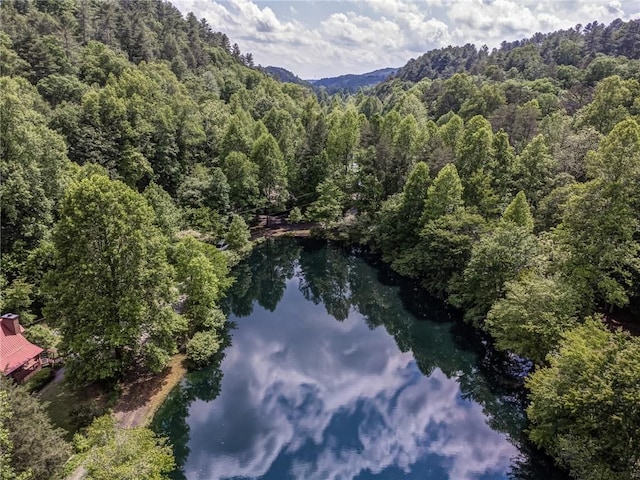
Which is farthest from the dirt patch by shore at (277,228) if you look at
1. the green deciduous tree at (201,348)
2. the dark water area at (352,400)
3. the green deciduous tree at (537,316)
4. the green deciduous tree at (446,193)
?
the green deciduous tree at (537,316)

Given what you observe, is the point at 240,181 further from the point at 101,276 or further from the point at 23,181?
the point at 101,276

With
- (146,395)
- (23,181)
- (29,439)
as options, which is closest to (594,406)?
(29,439)

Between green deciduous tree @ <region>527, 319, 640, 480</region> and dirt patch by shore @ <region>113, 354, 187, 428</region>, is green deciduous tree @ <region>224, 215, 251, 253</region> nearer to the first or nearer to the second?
dirt patch by shore @ <region>113, 354, 187, 428</region>

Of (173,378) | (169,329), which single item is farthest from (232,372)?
(169,329)

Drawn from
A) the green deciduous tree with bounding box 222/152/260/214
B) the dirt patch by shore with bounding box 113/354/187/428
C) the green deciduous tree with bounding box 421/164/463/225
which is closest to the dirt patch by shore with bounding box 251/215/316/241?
the green deciduous tree with bounding box 222/152/260/214

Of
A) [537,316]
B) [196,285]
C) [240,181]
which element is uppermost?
[537,316]

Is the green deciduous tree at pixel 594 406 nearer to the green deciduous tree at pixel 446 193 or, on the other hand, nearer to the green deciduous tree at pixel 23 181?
the green deciduous tree at pixel 446 193

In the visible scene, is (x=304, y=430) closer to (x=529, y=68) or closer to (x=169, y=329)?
(x=169, y=329)
